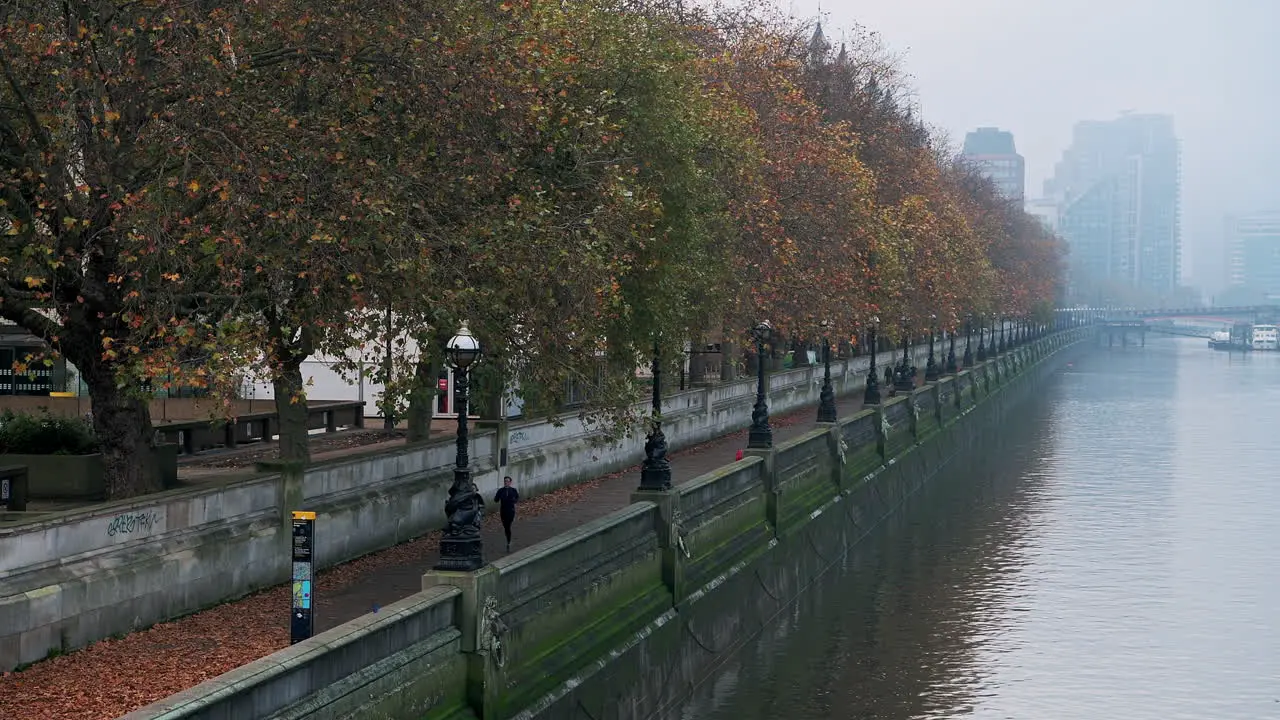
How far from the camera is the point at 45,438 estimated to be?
2800 centimetres

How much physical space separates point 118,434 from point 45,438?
4.22 metres

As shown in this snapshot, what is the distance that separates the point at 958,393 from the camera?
7944 cm

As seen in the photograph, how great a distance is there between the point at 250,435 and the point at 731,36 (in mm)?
28984

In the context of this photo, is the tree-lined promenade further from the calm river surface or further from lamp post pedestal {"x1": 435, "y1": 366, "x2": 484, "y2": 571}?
the calm river surface

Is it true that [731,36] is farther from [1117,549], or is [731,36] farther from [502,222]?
[502,222]

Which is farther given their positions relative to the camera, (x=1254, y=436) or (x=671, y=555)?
(x=1254, y=436)

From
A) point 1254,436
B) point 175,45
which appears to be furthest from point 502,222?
point 1254,436

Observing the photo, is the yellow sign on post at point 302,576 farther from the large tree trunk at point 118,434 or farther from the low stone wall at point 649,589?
the large tree trunk at point 118,434

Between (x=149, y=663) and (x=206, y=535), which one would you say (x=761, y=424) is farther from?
(x=149, y=663)

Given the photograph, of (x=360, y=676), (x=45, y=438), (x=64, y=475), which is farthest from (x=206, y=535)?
(x=45, y=438)

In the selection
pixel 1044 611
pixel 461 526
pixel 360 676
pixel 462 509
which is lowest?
pixel 1044 611

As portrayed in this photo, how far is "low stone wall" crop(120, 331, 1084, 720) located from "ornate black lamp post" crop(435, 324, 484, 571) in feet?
0.74

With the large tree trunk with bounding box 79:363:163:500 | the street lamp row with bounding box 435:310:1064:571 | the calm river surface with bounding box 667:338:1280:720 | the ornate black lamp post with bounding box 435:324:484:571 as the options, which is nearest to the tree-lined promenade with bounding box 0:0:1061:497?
the large tree trunk with bounding box 79:363:163:500

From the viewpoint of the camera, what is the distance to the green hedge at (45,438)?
2780cm
